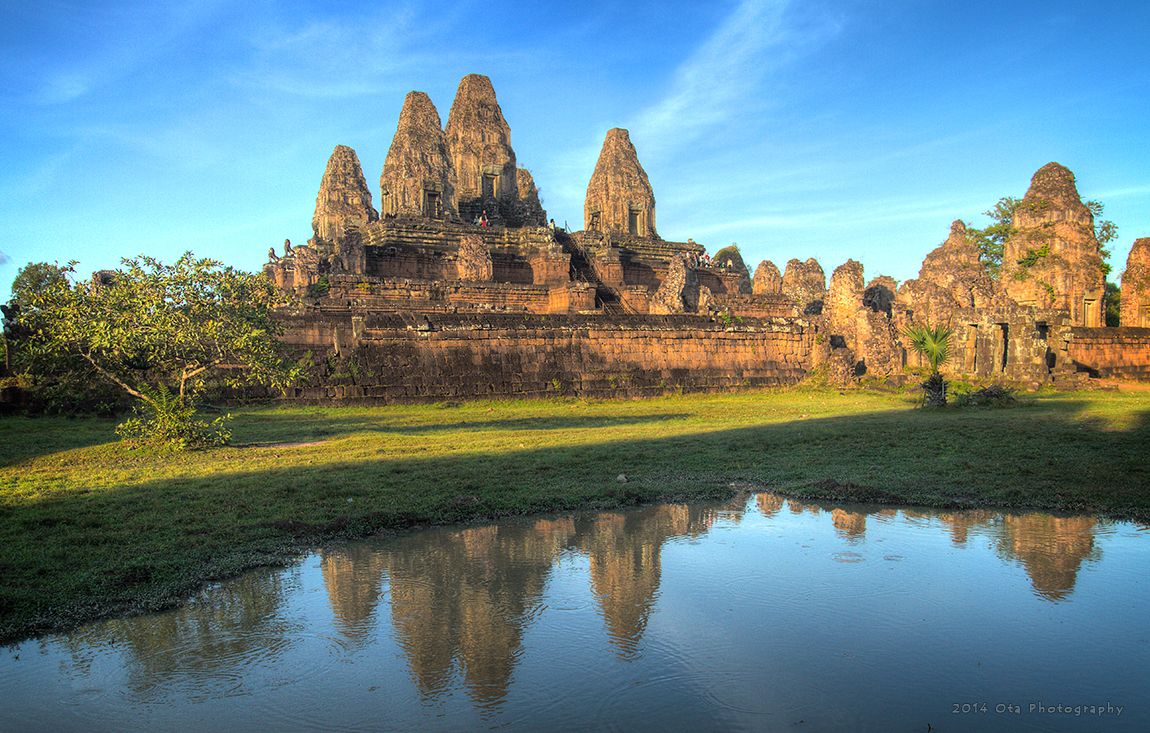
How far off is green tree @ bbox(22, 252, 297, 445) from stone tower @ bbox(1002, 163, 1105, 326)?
23702 mm

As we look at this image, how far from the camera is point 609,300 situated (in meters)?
26.3

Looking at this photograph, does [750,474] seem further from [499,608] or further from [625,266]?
[625,266]

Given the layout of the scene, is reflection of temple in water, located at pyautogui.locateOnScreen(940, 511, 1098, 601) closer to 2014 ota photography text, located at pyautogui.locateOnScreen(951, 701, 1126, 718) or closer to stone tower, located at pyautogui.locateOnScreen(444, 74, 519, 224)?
2014 ota photography text, located at pyautogui.locateOnScreen(951, 701, 1126, 718)

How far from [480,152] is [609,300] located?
11810mm

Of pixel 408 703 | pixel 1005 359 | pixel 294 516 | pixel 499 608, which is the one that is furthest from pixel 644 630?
pixel 1005 359

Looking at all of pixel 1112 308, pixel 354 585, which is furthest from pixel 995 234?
pixel 354 585

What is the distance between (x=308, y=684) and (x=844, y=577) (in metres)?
2.89

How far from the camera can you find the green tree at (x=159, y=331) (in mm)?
8047

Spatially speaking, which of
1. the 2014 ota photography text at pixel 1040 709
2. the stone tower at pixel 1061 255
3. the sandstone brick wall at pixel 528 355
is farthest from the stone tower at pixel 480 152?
the 2014 ota photography text at pixel 1040 709

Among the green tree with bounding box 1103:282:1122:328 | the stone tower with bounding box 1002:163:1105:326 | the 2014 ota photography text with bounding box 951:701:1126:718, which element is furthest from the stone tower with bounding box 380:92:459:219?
the 2014 ota photography text with bounding box 951:701:1126:718

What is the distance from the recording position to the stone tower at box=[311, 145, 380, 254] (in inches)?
1919

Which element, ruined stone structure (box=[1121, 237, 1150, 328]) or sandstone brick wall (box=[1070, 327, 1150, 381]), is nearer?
sandstone brick wall (box=[1070, 327, 1150, 381])

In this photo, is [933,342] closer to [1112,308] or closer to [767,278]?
[767,278]

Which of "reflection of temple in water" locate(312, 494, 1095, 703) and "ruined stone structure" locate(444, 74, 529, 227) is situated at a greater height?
"ruined stone structure" locate(444, 74, 529, 227)
